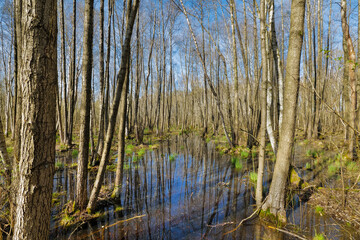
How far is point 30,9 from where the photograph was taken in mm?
1474

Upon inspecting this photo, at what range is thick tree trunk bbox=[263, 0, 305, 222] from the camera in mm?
3051

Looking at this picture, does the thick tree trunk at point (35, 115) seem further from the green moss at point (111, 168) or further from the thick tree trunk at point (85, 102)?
the green moss at point (111, 168)

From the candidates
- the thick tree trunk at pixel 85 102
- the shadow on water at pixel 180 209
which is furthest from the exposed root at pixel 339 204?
the thick tree trunk at pixel 85 102

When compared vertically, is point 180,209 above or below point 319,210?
below

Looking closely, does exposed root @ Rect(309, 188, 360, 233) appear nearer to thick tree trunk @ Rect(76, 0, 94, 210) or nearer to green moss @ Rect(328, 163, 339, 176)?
green moss @ Rect(328, 163, 339, 176)

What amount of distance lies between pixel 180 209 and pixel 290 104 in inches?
122

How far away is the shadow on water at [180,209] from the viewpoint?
3.08m

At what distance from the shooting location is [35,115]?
1519mm

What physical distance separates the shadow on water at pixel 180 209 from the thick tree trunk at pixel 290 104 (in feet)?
1.95

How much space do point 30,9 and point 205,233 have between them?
3.72m

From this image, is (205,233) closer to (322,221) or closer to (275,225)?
(275,225)

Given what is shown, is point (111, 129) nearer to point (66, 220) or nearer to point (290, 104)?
point (66, 220)

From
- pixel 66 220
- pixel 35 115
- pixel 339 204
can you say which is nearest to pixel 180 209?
pixel 66 220

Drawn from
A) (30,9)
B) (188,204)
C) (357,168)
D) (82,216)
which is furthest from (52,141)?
(357,168)
